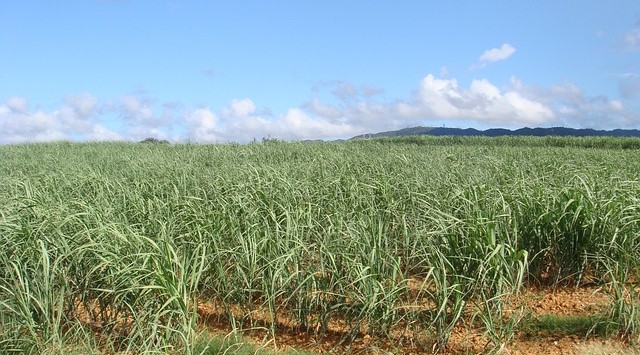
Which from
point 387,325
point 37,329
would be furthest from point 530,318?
point 37,329

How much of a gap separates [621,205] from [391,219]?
1671mm

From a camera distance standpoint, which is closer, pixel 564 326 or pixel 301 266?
pixel 564 326

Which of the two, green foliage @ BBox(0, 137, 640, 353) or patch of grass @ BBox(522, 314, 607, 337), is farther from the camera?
patch of grass @ BBox(522, 314, 607, 337)

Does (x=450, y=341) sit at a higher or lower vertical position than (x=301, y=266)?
lower

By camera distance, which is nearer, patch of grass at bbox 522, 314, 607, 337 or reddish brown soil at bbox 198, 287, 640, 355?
reddish brown soil at bbox 198, 287, 640, 355

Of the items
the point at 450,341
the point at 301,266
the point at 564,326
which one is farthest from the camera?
the point at 301,266

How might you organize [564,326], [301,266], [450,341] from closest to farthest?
[450,341], [564,326], [301,266]

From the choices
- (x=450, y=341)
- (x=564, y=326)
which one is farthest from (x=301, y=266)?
(x=564, y=326)

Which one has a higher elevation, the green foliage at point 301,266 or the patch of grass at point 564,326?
the green foliage at point 301,266

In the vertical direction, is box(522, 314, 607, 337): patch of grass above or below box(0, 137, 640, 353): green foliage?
below

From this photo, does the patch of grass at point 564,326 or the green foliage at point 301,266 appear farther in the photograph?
the patch of grass at point 564,326

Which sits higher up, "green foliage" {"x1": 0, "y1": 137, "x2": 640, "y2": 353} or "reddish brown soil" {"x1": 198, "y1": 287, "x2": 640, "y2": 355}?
"green foliage" {"x1": 0, "y1": 137, "x2": 640, "y2": 353}

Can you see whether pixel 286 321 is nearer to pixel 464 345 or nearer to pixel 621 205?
pixel 464 345

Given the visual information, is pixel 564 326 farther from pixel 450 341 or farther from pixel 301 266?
pixel 301 266
